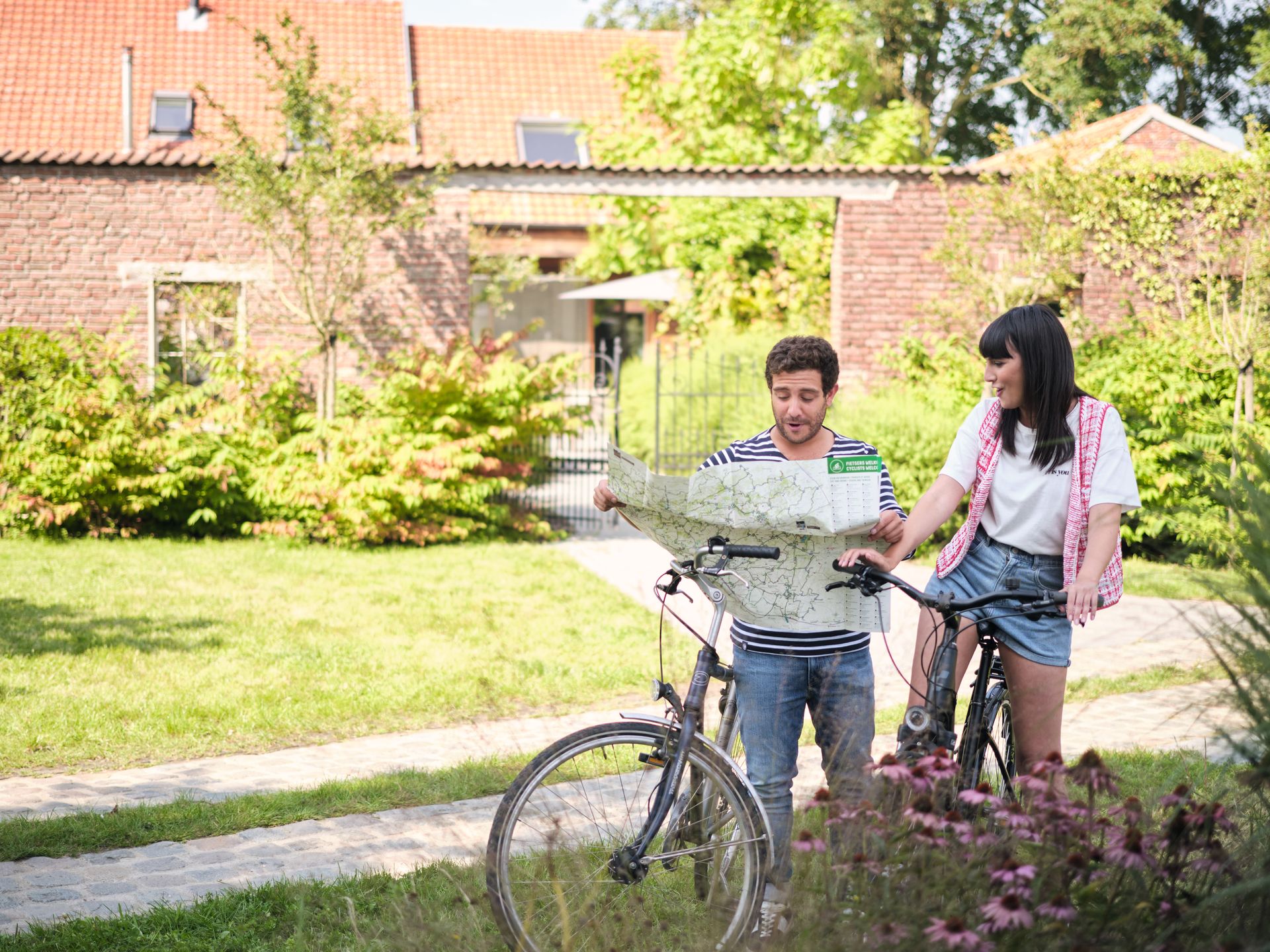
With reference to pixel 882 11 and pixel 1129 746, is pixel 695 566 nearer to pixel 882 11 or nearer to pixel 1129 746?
pixel 1129 746

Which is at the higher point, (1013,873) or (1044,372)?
(1044,372)

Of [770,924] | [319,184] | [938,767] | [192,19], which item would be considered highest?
[192,19]

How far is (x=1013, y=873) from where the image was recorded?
2344 mm

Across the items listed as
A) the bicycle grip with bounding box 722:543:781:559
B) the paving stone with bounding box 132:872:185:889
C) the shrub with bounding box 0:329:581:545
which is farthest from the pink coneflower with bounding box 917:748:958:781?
the shrub with bounding box 0:329:581:545

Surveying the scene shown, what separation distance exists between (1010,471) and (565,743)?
159 cm

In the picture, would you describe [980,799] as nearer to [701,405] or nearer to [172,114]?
[701,405]

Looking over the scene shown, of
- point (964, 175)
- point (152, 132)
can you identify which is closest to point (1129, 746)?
point (964, 175)

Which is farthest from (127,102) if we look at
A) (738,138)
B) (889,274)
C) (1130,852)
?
(1130,852)

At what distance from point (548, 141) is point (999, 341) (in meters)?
24.1

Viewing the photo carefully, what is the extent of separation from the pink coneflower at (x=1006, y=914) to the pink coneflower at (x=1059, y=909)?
0.03 metres

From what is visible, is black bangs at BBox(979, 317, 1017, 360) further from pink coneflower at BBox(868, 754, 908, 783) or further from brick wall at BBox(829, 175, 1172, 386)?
brick wall at BBox(829, 175, 1172, 386)

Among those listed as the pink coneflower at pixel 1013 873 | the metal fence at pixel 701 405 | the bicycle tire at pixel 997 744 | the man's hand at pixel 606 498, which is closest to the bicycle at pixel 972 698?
the bicycle tire at pixel 997 744

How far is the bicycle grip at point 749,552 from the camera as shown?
2.91 meters

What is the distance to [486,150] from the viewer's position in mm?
25484
